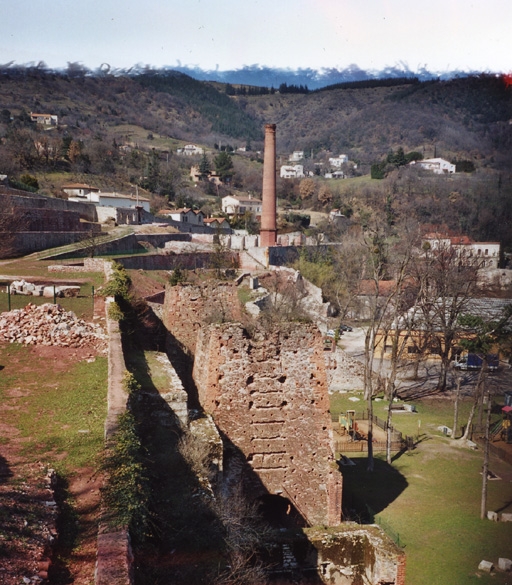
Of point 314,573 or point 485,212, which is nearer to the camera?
point 314,573

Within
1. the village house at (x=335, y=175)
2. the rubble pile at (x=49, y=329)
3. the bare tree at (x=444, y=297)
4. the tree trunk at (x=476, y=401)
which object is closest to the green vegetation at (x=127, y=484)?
the rubble pile at (x=49, y=329)

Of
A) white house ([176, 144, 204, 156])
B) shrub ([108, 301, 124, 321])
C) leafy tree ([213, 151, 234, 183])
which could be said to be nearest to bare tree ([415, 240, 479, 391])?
shrub ([108, 301, 124, 321])

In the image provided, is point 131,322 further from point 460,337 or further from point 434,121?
point 434,121

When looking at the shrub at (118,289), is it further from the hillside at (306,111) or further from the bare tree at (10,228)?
the hillside at (306,111)

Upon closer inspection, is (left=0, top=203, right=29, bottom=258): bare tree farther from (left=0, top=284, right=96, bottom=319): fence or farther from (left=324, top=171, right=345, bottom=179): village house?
(left=324, top=171, right=345, bottom=179): village house

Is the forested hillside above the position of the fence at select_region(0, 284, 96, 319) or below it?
above

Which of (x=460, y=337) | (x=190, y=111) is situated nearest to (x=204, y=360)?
(x=460, y=337)
